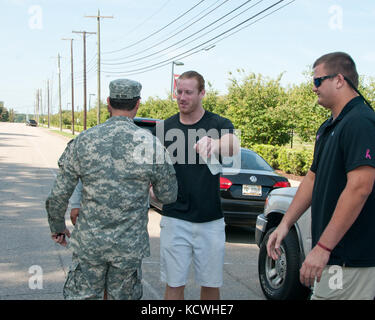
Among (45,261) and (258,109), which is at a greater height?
(258,109)

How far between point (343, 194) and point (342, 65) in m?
0.70

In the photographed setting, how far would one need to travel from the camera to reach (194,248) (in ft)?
10.8

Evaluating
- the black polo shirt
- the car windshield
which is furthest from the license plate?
the black polo shirt

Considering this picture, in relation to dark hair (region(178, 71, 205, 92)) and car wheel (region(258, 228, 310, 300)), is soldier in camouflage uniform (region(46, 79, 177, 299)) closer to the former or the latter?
dark hair (region(178, 71, 205, 92))

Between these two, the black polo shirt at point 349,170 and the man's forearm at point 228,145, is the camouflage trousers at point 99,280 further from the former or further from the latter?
the black polo shirt at point 349,170

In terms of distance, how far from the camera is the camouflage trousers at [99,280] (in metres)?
2.58

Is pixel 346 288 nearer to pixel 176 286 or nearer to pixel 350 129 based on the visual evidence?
pixel 350 129

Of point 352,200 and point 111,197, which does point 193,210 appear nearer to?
point 111,197

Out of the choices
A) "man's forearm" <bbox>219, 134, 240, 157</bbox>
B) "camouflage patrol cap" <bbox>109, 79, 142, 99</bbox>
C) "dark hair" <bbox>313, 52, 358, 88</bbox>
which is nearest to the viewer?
"dark hair" <bbox>313, 52, 358, 88</bbox>

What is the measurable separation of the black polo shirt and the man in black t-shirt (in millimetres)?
1042

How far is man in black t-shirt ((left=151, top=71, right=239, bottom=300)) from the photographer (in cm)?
323

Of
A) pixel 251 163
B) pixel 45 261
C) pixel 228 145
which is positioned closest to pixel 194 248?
pixel 228 145
